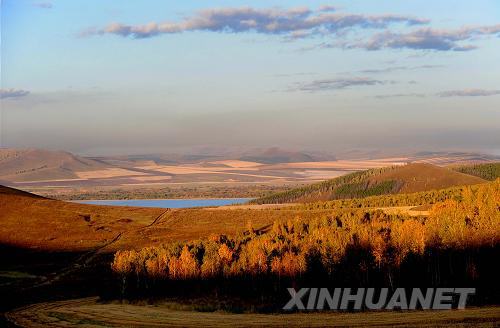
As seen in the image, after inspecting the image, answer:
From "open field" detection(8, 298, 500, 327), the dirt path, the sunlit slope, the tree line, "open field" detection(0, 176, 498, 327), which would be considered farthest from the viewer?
the sunlit slope

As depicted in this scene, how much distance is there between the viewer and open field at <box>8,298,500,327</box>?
6367cm

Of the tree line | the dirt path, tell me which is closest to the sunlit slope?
the dirt path

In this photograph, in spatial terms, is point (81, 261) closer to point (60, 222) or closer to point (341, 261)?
point (60, 222)

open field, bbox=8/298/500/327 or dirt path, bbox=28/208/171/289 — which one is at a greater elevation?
open field, bbox=8/298/500/327

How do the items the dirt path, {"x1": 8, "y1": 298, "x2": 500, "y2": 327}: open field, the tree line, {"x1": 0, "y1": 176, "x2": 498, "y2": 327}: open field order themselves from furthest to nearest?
the dirt path → the tree line → {"x1": 0, "y1": 176, "x2": 498, "y2": 327}: open field → {"x1": 8, "y1": 298, "x2": 500, "y2": 327}: open field

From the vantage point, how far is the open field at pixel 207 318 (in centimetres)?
6367

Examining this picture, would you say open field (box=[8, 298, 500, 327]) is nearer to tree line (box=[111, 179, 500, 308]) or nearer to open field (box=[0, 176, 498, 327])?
open field (box=[0, 176, 498, 327])

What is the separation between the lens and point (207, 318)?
7606cm

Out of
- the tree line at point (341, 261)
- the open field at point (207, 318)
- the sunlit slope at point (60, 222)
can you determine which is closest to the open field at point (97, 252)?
the open field at point (207, 318)

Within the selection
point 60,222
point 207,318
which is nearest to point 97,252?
point 60,222

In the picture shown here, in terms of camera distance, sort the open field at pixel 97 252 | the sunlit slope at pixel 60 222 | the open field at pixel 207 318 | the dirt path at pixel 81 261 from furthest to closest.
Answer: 1. the sunlit slope at pixel 60 222
2. the dirt path at pixel 81 261
3. the open field at pixel 97 252
4. the open field at pixel 207 318

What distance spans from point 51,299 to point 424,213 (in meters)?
100

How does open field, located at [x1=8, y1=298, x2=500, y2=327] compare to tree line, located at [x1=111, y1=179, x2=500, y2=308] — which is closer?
open field, located at [x1=8, y1=298, x2=500, y2=327]

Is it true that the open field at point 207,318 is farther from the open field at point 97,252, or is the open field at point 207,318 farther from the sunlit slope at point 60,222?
the sunlit slope at point 60,222
